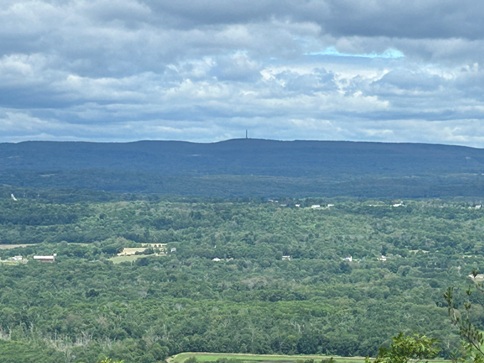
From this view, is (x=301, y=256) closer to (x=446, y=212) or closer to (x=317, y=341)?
(x=446, y=212)

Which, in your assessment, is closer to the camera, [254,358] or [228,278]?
[254,358]

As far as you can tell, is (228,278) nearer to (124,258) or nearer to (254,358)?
(124,258)

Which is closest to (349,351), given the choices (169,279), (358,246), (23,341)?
(23,341)

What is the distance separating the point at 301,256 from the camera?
15062 cm

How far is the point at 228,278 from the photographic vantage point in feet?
417

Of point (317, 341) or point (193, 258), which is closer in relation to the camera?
point (317, 341)

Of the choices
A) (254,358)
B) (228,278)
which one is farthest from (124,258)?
(254,358)

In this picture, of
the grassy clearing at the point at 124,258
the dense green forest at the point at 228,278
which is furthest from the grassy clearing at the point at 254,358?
the grassy clearing at the point at 124,258

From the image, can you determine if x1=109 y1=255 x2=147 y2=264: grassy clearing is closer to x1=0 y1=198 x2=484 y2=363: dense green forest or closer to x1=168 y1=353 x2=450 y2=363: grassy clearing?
x1=0 y1=198 x2=484 y2=363: dense green forest

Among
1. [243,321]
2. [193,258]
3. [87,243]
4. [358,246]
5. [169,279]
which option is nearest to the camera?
[243,321]

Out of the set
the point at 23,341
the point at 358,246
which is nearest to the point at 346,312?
the point at 23,341

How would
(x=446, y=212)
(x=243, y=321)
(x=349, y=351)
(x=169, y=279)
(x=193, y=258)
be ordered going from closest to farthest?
(x=349, y=351)
(x=243, y=321)
(x=169, y=279)
(x=193, y=258)
(x=446, y=212)

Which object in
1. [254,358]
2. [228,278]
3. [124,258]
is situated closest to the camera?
[254,358]

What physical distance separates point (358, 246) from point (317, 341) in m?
71.7
